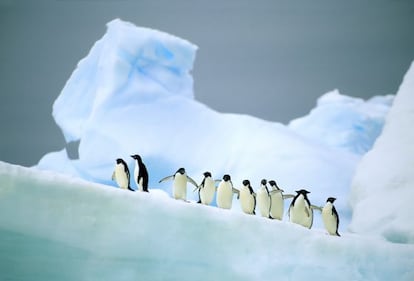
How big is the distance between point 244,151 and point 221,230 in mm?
3322

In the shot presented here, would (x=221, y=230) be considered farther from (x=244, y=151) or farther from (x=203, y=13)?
(x=203, y=13)

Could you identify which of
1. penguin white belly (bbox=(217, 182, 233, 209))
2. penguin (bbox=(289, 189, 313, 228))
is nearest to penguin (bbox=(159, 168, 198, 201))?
penguin white belly (bbox=(217, 182, 233, 209))

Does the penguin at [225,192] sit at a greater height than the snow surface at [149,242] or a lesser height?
greater

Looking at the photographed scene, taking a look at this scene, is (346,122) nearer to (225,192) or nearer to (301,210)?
(301,210)

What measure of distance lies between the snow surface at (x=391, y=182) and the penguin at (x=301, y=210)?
1.12 m

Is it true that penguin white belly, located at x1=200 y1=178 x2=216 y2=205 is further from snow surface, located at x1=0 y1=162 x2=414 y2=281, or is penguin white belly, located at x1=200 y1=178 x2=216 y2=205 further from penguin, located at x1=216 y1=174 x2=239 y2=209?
snow surface, located at x1=0 y1=162 x2=414 y2=281

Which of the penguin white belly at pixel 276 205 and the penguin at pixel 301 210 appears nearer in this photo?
the penguin at pixel 301 210

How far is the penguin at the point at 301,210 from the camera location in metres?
4.62

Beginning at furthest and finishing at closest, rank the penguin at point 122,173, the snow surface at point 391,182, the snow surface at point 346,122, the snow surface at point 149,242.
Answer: the snow surface at point 346,122
the snow surface at point 391,182
the penguin at point 122,173
the snow surface at point 149,242

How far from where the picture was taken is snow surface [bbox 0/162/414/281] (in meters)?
3.81

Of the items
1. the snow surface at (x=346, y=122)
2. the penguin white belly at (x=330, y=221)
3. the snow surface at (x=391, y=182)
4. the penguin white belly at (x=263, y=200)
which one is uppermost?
the snow surface at (x=346, y=122)

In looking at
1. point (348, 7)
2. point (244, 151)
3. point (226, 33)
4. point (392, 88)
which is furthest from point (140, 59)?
point (392, 88)

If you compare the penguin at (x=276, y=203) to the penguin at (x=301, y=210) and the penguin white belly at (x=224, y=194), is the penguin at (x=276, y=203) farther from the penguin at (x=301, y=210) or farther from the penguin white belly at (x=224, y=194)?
the penguin white belly at (x=224, y=194)

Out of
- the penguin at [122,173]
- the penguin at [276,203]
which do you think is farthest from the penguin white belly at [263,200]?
the penguin at [122,173]
